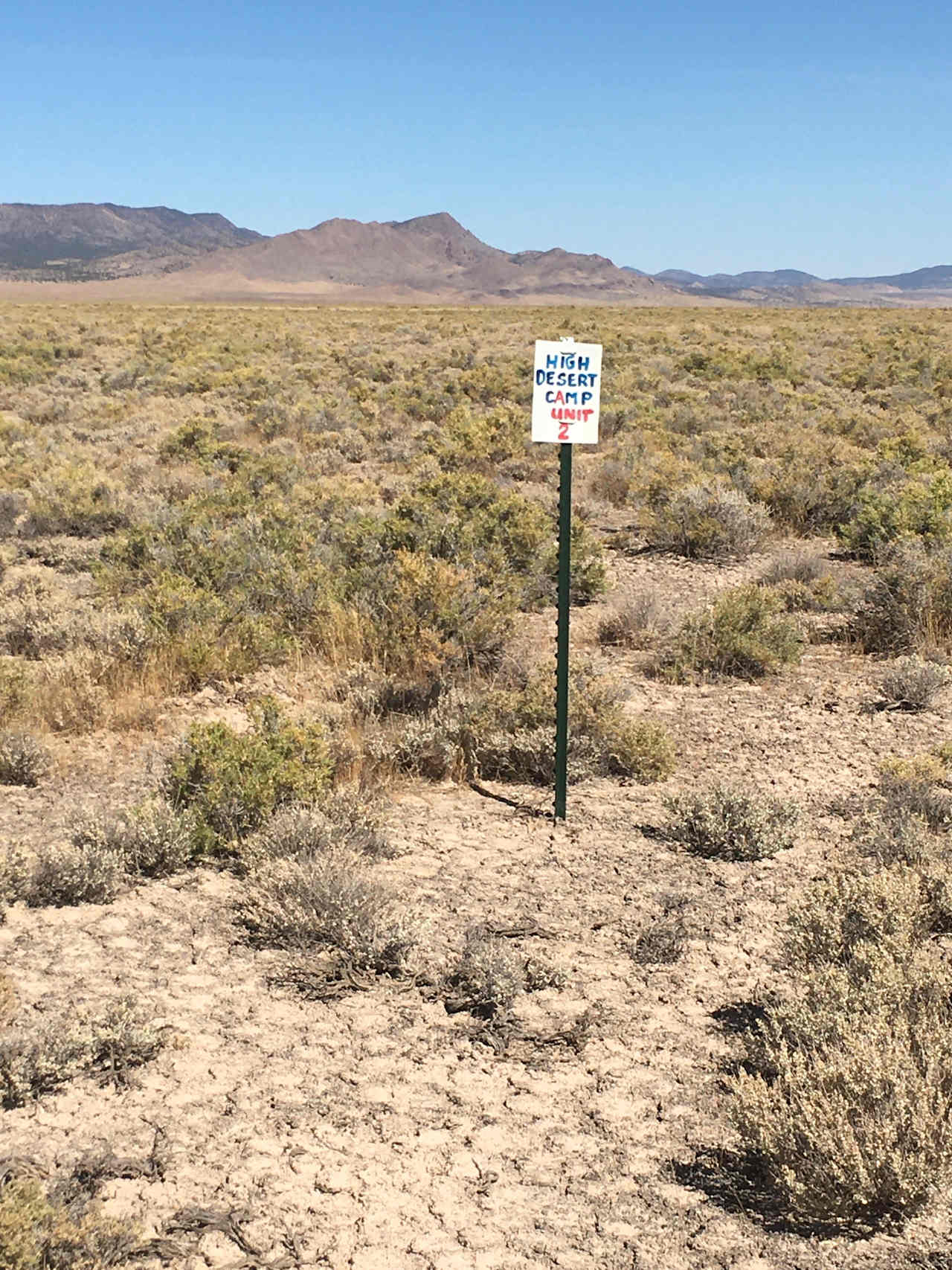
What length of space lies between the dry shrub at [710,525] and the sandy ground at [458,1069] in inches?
205

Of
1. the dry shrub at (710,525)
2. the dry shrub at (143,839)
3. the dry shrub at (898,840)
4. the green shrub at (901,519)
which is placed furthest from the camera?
the dry shrub at (710,525)

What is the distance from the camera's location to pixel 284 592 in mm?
8500

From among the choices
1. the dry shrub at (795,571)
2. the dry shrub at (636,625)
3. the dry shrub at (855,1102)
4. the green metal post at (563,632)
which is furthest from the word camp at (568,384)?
the dry shrub at (795,571)

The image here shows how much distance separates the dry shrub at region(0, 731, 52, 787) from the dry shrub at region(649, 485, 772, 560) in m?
6.99

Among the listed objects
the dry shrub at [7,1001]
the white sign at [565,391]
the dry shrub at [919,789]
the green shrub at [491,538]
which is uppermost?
the white sign at [565,391]

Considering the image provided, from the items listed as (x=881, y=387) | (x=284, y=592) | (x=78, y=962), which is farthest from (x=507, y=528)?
(x=881, y=387)

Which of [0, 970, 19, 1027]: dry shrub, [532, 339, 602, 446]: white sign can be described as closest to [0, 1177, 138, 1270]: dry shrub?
[0, 970, 19, 1027]: dry shrub

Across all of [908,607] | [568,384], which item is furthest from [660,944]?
[908,607]

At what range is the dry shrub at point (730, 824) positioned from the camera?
5133 millimetres

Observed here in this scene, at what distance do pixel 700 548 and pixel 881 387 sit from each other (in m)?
14.4

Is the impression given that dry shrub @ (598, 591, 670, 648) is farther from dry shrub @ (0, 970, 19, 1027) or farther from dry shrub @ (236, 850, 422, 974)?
dry shrub @ (0, 970, 19, 1027)

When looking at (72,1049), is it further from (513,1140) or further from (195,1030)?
(513,1140)

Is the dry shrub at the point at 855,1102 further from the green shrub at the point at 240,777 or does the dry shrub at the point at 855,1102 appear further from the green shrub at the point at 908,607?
the green shrub at the point at 908,607

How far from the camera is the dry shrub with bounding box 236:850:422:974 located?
4238 mm
